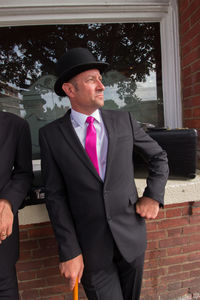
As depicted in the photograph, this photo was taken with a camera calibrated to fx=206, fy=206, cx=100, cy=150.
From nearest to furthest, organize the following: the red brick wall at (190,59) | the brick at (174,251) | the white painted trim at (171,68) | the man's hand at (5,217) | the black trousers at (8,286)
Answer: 1. the man's hand at (5,217)
2. the black trousers at (8,286)
3. the red brick wall at (190,59)
4. the brick at (174,251)
5. the white painted trim at (171,68)

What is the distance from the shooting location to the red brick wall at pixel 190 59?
1.92 meters

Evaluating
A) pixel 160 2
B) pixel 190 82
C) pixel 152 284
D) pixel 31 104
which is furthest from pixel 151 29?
pixel 152 284

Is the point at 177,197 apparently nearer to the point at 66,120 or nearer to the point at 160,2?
the point at 66,120

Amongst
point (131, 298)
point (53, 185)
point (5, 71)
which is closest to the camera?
point (53, 185)

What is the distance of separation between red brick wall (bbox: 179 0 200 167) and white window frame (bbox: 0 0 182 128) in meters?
0.08

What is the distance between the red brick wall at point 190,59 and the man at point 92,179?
3.47ft

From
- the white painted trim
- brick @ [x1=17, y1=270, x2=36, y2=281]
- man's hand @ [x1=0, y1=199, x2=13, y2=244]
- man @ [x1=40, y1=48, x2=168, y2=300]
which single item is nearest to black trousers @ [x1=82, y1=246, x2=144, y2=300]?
man @ [x1=40, y1=48, x2=168, y2=300]

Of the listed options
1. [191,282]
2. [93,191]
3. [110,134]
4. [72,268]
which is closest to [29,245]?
[72,268]

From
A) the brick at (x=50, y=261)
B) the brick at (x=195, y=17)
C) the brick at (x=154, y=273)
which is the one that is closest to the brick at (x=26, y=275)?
the brick at (x=50, y=261)

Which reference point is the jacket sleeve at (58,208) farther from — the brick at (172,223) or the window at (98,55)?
the window at (98,55)

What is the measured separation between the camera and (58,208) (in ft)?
3.85

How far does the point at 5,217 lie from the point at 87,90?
83cm

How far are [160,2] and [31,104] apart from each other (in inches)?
68.1

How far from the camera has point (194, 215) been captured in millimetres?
2010
